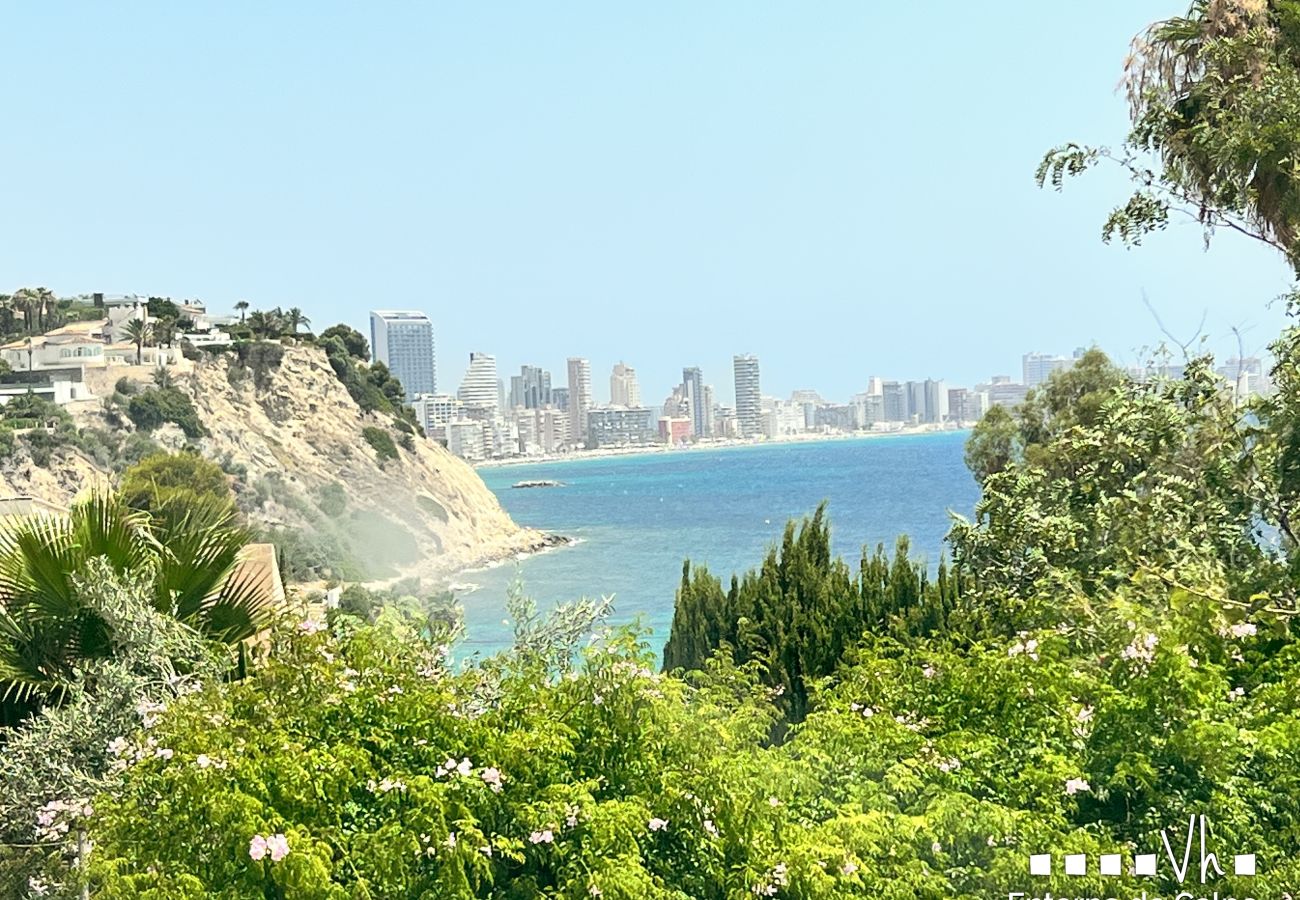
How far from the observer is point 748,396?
19450 centimetres

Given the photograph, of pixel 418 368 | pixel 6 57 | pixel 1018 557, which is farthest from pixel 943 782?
pixel 418 368

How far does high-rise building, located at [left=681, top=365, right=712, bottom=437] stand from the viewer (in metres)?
194

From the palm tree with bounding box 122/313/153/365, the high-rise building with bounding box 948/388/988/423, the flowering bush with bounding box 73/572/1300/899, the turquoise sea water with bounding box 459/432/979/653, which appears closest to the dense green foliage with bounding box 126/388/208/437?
the palm tree with bounding box 122/313/153/365

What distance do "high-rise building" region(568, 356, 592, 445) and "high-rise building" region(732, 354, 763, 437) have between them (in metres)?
23.2

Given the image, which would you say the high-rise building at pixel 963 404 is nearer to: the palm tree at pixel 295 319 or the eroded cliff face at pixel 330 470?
the eroded cliff face at pixel 330 470

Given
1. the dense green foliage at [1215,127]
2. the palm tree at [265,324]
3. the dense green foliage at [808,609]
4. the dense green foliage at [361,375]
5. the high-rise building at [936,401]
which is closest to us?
the dense green foliage at [1215,127]

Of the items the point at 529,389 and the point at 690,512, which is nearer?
the point at 690,512

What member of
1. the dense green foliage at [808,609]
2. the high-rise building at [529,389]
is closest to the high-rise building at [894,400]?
the high-rise building at [529,389]

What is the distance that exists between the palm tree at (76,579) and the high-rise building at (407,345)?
146m

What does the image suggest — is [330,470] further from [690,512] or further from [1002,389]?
[1002,389]

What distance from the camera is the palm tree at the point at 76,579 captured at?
482 centimetres

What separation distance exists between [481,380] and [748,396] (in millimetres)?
41538

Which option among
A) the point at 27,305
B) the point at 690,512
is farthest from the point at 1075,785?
the point at 690,512

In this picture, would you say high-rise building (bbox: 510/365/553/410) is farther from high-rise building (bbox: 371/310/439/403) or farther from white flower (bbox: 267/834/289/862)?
white flower (bbox: 267/834/289/862)
